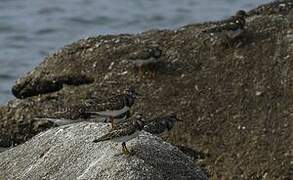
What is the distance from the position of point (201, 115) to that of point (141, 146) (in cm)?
309

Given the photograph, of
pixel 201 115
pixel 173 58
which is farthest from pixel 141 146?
pixel 173 58

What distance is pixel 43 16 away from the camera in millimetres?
25250

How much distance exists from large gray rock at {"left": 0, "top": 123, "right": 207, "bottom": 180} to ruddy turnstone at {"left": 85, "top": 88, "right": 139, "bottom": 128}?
1.60 feet

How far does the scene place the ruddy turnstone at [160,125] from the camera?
10.7 metres

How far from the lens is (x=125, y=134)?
8539 millimetres

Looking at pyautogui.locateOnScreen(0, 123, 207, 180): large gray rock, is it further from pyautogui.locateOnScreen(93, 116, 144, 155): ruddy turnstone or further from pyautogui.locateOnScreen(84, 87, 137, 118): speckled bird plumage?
pyautogui.locateOnScreen(84, 87, 137, 118): speckled bird plumage

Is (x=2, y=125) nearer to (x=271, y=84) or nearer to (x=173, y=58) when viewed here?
(x=173, y=58)

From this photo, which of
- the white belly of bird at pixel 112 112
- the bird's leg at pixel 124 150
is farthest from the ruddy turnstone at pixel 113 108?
the bird's leg at pixel 124 150

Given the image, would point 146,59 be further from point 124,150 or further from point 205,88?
point 124,150

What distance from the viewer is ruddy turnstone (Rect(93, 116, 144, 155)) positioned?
8.50 metres

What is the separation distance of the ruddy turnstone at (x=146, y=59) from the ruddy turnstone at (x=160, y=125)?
1.28 m

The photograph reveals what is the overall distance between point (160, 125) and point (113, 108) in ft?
3.73

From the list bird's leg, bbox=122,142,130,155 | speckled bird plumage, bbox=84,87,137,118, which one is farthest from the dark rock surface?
bird's leg, bbox=122,142,130,155

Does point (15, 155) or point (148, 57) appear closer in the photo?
point (15, 155)
